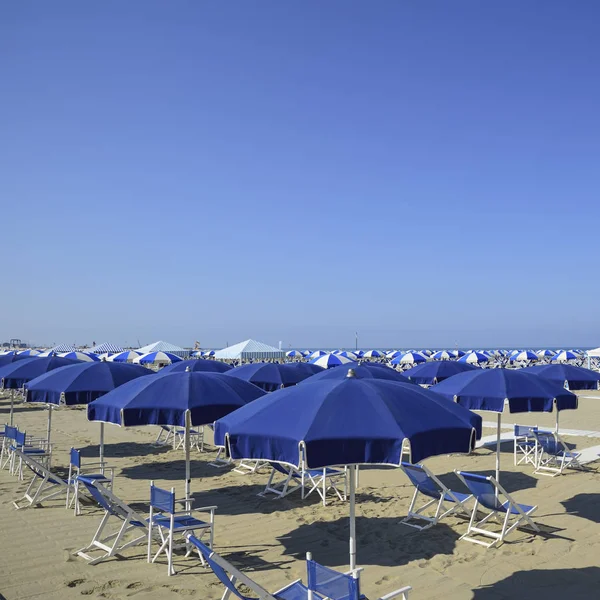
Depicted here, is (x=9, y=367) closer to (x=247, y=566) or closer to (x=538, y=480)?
(x=247, y=566)

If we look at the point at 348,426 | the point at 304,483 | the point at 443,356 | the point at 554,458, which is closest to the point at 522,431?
the point at 554,458

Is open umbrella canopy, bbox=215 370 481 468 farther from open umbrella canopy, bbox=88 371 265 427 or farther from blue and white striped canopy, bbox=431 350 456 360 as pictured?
blue and white striped canopy, bbox=431 350 456 360

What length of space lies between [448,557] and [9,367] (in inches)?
359

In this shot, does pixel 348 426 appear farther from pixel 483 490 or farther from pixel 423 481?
pixel 423 481

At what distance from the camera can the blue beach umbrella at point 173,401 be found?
5.73 metres

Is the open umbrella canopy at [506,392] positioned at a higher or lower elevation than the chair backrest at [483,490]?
higher

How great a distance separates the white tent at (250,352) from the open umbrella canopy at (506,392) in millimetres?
25364

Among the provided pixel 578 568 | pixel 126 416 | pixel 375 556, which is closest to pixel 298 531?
pixel 375 556

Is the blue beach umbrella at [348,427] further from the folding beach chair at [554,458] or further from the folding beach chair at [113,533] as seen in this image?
the folding beach chair at [554,458]

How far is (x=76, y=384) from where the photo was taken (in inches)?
310

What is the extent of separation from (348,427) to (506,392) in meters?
3.75

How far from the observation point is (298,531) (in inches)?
260

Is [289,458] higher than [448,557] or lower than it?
higher

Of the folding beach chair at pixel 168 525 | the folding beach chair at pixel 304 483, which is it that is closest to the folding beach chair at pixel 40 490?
the folding beach chair at pixel 168 525
